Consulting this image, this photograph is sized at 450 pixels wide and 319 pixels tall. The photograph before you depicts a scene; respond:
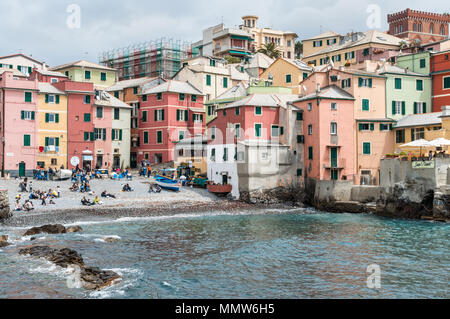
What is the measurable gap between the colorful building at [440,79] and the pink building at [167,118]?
34678 mm

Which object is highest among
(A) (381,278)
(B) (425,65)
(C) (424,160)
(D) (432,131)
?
(B) (425,65)

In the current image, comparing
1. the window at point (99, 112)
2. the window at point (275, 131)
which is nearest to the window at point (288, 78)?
the window at point (275, 131)

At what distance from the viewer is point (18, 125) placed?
61.3 m

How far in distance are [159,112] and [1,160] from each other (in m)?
24.0

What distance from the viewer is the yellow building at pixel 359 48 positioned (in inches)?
3499

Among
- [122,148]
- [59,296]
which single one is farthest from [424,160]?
[122,148]

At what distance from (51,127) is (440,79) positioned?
53428 millimetres

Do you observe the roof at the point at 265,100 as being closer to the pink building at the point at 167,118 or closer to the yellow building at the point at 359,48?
the pink building at the point at 167,118

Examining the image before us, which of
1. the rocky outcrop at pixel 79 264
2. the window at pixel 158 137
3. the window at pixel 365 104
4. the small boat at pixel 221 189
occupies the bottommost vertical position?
the rocky outcrop at pixel 79 264

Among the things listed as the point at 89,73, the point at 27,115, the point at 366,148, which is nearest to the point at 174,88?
the point at 89,73

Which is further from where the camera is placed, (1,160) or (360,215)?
(1,160)

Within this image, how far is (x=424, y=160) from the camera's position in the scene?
46.2 metres

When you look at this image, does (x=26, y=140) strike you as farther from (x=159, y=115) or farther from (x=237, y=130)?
(x=237, y=130)

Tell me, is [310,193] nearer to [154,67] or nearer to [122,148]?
[122,148]
